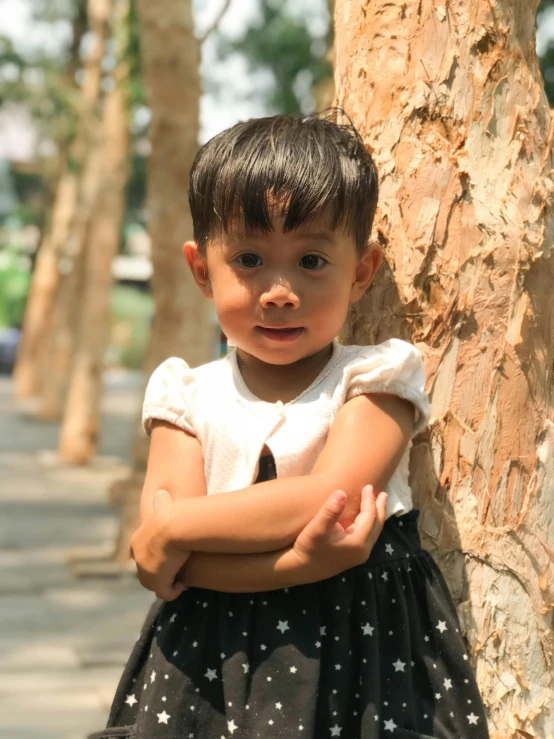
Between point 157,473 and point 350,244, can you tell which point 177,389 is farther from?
point 350,244

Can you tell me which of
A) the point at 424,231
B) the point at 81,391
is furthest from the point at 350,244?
the point at 81,391

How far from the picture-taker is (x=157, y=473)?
1.79 metres

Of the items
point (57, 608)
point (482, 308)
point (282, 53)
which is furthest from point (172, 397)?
point (282, 53)

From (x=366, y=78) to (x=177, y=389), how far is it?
0.68 meters

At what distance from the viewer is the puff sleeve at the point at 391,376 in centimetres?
171

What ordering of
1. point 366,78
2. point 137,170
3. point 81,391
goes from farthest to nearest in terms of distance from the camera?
1. point 137,170
2. point 81,391
3. point 366,78

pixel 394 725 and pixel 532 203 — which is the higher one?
pixel 532 203

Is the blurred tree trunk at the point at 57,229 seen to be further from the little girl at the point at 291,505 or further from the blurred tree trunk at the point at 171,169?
the little girl at the point at 291,505

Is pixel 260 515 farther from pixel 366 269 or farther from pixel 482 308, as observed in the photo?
pixel 482 308

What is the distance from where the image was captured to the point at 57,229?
17.1 m

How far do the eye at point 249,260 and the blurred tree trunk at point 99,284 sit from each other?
9473 millimetres

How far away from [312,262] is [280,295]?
78mm

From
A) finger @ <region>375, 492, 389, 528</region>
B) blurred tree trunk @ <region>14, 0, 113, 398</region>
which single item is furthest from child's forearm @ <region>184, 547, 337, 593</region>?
blurred tree trunk @ <region>14, 0, 113, 398</region>

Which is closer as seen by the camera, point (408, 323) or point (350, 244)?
point (350, 244)
